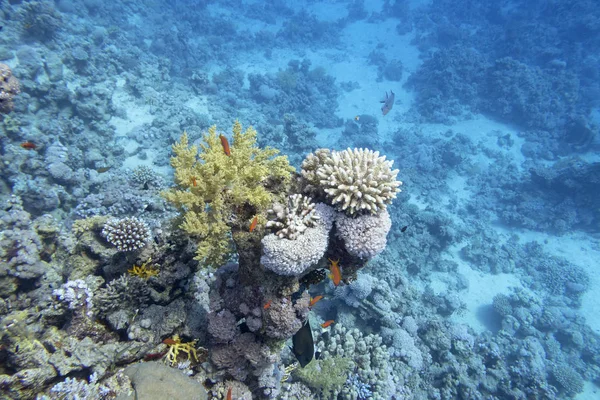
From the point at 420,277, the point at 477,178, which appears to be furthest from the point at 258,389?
the point at 477,178

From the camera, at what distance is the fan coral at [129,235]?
453cm

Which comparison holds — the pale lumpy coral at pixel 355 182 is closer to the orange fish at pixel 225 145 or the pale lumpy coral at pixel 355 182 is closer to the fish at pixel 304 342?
the orange fish at pixel 225 145

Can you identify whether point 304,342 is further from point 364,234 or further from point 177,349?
point 364,234

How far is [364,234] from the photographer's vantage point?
3.71 m

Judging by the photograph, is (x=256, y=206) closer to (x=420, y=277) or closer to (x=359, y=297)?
(x=359, y=297)

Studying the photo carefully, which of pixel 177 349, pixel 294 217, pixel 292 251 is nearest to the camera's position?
pixel 292 251

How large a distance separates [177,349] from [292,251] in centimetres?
260

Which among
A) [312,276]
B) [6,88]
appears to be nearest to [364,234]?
[312,276]

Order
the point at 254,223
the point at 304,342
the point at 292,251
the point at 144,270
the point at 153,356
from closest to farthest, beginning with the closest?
the point at 292,251, the point at 254,223, the point at 153,356, the point at 144,270, the point at 304,342

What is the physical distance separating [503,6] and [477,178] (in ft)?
88.8

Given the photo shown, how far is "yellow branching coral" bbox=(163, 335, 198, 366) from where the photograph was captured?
4.32 metres

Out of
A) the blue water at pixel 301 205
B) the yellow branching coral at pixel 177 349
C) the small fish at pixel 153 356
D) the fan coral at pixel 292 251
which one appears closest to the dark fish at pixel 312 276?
the blue water at pixel 301 205

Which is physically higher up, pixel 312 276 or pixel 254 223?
pixel 254 223

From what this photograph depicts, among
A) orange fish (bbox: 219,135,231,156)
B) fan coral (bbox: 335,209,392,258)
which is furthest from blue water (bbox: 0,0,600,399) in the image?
orange fish (bbox: 219,135,231,156)
